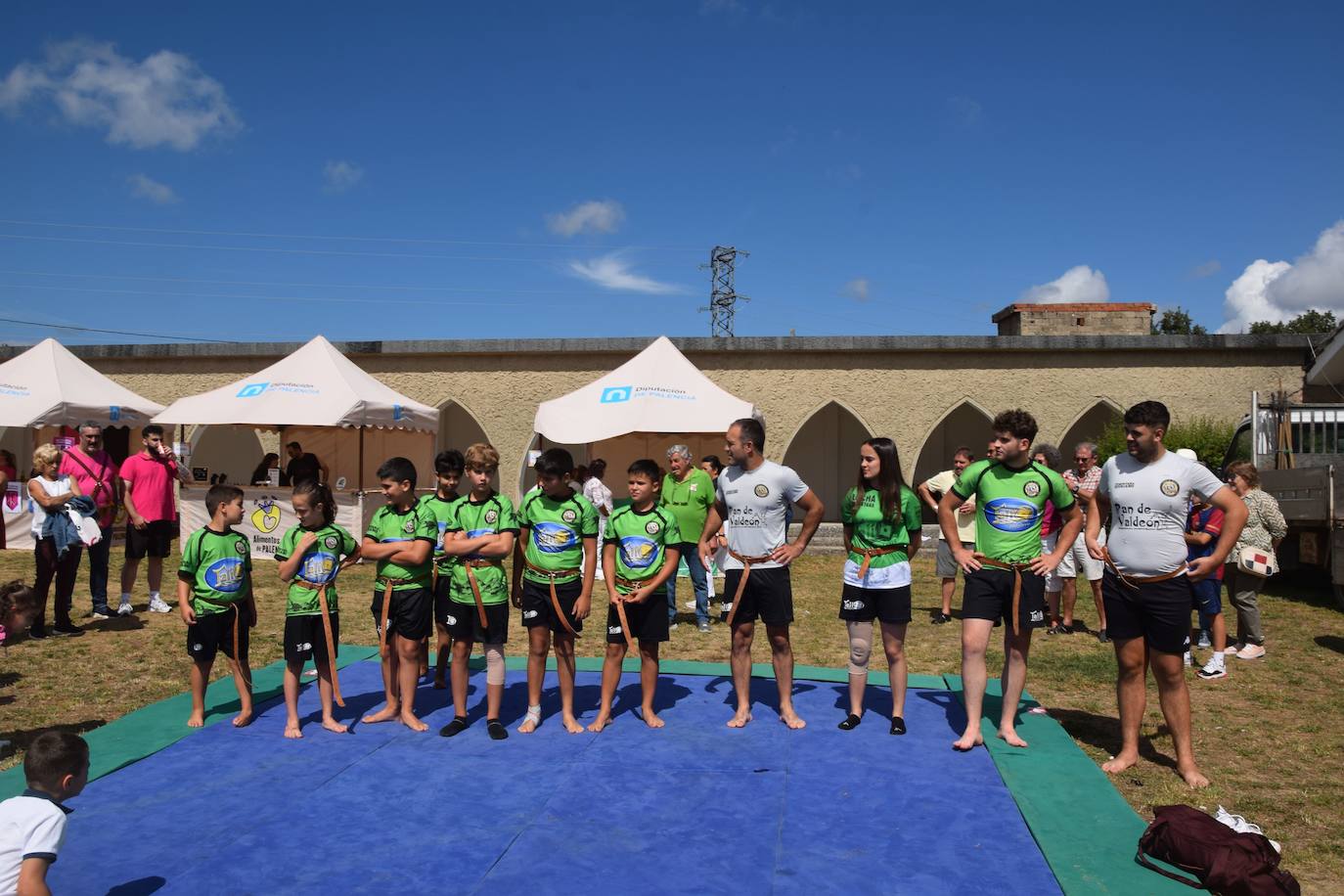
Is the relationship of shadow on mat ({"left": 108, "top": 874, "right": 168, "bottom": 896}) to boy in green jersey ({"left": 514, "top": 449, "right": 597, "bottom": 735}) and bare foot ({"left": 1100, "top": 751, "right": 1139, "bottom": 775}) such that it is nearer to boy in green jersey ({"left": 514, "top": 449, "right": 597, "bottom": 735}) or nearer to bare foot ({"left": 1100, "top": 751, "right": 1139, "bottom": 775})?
boy in green jersey ({"left": 514, "top": 449, "right": 597, "bottom": 735})

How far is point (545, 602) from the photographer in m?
5.31

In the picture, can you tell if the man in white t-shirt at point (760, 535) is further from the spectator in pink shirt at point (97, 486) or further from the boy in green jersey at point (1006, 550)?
the spectator in pink shirt at point (97, 486)

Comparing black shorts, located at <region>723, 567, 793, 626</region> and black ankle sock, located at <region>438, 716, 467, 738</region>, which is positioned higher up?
black shorts, located at <region>723, 567, 793, 626</region>

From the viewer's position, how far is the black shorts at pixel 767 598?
5426 millimetres

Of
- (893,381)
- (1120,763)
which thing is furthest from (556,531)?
(893,381)

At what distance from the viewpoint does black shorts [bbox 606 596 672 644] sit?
5.45 meters

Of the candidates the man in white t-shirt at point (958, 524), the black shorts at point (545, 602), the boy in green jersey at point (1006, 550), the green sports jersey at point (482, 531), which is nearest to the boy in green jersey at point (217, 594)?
the green sports jersey at point (482, 531)

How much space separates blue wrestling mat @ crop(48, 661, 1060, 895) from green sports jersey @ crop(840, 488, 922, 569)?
3.27 feet

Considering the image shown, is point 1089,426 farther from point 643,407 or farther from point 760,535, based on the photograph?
point 760,535

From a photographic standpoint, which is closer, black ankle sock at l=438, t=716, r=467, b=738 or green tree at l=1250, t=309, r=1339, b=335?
black ankle sock at l=438, t=716, r=467, b=738

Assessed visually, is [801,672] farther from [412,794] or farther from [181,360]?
[181,360]

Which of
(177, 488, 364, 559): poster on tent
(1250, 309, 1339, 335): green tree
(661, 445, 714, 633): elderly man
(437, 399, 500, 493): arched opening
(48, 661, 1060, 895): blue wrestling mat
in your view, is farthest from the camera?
(1250, 309, 1339, 335): green tree

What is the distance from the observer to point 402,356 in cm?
1800

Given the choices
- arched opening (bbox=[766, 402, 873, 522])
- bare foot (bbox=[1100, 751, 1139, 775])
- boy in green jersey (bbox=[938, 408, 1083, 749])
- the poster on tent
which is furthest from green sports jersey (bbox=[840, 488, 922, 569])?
arched opening (bbox=[766, 402, 873, 522])
